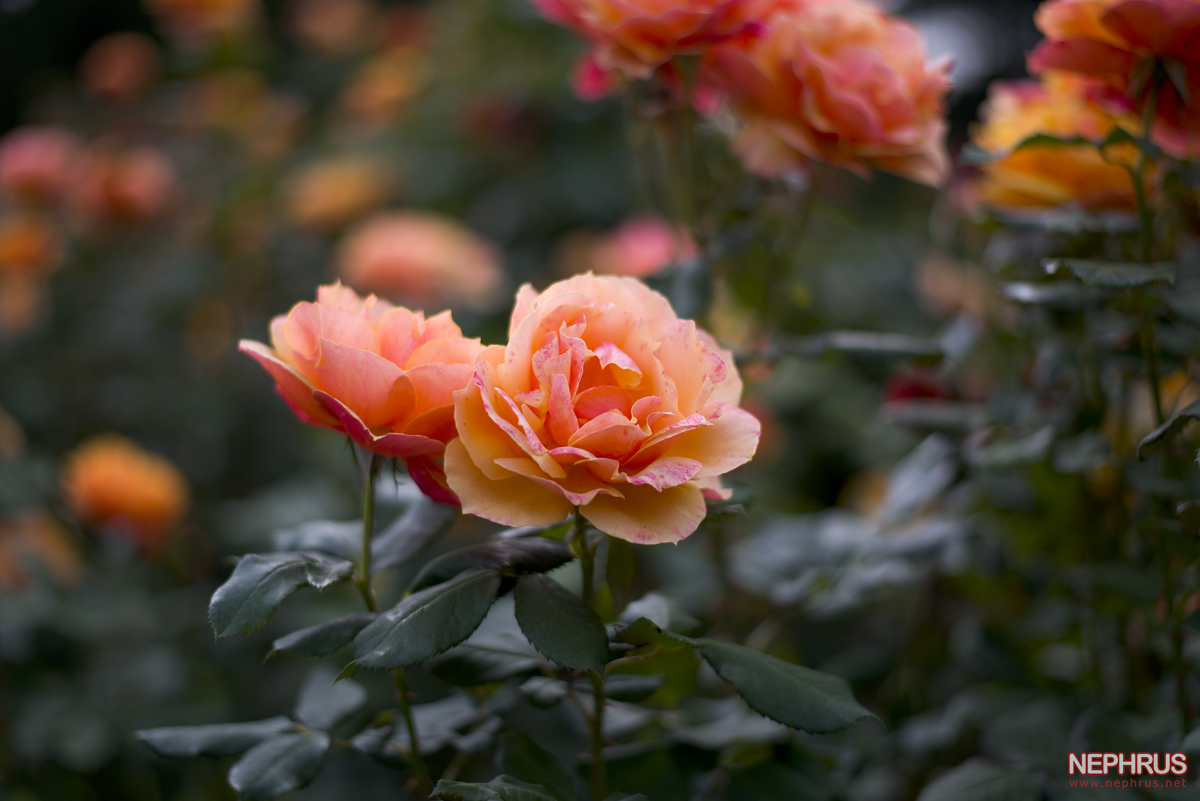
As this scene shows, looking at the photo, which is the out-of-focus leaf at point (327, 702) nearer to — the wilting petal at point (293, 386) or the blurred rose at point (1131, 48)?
the wilting petal at point (293, 386)

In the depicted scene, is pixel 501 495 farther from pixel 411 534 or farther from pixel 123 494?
pixel 123 494

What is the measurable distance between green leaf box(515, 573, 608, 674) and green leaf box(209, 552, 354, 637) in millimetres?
108

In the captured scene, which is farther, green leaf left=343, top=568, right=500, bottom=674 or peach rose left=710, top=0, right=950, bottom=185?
peach rose left=710, top=0, right=950, bottom=185

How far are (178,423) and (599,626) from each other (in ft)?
5.54

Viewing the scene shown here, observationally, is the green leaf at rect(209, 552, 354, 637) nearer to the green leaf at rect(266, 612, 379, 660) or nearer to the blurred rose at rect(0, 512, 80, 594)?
the green leaf at rect(266, 612, 379, 660)

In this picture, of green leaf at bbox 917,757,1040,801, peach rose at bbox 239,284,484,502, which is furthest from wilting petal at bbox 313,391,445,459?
green leaf at bbox 917,757,1040,801

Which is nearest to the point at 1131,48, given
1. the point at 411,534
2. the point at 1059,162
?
the point at 1059,162

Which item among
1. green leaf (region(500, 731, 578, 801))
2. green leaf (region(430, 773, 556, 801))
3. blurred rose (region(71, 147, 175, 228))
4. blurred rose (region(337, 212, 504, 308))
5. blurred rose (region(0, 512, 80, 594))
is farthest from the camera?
blurred rose (region(71, 147, 175, 228))

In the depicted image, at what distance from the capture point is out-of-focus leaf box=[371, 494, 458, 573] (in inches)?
20.8

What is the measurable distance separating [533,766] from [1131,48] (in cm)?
63

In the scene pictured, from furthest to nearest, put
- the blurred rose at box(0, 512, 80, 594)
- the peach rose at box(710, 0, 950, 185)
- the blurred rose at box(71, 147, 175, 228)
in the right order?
the blurred rose at box(71, 147, 175, 228) → the blurred rose at box(0, 512, 80, 594) → the peach rose at box(710, 0, 950, 185)

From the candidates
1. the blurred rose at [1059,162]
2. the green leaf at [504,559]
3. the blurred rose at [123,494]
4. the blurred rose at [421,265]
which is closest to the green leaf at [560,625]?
the green leaf at [504,559]

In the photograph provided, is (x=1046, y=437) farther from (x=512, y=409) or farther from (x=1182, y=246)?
(x=512, y=409)

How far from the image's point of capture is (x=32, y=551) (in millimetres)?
1215
